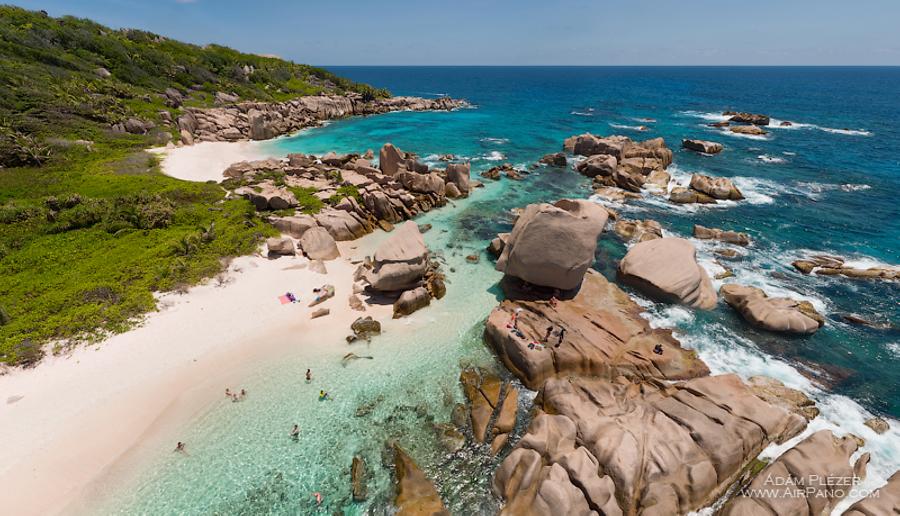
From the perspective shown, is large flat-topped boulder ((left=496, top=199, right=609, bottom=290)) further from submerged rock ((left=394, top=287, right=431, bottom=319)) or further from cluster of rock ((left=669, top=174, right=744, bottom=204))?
cluster of rock ((left=669, top=174, right=744, bottom=204))

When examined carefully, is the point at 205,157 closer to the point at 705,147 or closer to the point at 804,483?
the point at 804,483

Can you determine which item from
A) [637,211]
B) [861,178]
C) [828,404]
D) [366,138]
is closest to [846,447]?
[828,404]

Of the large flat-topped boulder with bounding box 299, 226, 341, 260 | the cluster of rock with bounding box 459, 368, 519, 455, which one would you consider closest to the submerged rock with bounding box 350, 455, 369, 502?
the cluster of rock with bounding box 459, 368, 519, 455

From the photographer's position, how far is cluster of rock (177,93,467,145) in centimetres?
6473

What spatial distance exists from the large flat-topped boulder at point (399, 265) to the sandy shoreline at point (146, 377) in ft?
6.04

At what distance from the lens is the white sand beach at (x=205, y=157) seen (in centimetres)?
4653

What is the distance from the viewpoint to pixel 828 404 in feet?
60.6

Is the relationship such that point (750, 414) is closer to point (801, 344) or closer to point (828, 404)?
point (828, 404)

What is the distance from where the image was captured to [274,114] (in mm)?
80062

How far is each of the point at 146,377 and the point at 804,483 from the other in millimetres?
29778

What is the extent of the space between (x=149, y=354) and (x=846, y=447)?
112 feet

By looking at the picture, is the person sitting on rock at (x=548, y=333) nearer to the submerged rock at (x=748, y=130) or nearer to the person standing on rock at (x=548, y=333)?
the person standing on rock at (x=548, y=333)

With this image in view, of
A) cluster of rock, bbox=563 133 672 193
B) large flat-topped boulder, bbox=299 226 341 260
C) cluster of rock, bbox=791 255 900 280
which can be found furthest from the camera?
cluster of rock, bbox=563 133 672 193

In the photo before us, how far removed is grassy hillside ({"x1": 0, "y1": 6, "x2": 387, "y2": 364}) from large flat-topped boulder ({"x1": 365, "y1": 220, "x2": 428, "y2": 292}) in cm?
1223
